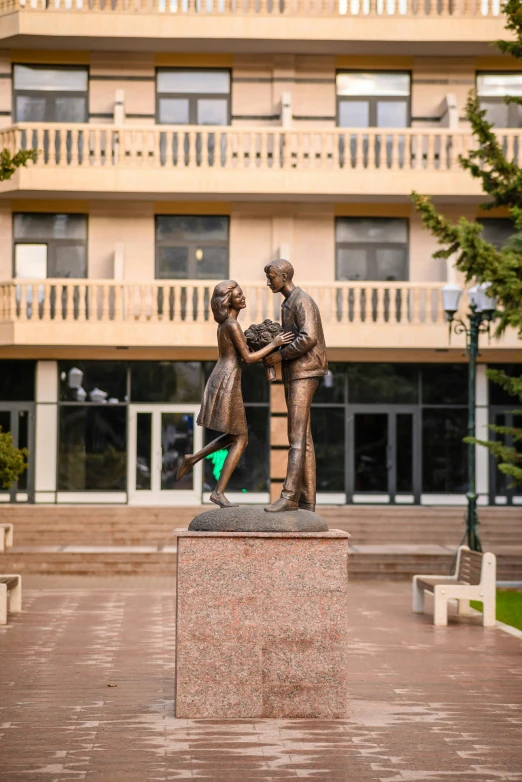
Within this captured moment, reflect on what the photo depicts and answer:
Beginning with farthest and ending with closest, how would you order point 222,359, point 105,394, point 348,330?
point 105,394 < point 348,330 < point 222,359

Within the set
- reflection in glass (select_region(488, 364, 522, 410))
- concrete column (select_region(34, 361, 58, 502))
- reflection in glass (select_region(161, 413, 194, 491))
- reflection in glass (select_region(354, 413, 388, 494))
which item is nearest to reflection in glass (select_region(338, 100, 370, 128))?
reflection in glass (select_region(488, 364, 522, 410))

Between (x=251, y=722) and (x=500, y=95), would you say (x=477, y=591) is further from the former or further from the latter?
(x=500, y=95)

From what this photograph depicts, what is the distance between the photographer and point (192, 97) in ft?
98.8

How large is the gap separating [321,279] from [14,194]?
7.36m

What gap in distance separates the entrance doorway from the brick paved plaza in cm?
1500

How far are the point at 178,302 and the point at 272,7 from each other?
710 cm

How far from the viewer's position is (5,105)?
29.8 meters

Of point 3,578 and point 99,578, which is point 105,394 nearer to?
point 99,578

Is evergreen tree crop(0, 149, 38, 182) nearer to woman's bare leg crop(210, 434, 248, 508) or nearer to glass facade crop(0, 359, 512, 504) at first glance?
woman's bare leg crop(210, 434, 248, 508)

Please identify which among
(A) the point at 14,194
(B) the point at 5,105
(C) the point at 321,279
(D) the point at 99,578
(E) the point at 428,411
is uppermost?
(B) the point at 5,105

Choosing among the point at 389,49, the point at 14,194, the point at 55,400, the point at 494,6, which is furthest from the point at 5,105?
the point at 494,6

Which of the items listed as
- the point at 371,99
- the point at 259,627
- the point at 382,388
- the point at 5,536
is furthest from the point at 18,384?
the point at 259,627

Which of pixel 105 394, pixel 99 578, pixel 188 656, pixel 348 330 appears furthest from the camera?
pixel 105 394

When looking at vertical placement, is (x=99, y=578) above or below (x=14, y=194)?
below
